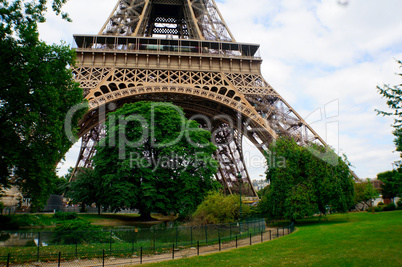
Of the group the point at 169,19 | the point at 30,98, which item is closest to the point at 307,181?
the point at 30,98

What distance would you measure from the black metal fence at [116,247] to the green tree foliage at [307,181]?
24.1 feet

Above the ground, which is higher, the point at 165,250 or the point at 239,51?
the point at 239,51

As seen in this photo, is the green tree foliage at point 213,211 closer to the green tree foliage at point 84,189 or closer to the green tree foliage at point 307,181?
the green tree foliage at point 307,181

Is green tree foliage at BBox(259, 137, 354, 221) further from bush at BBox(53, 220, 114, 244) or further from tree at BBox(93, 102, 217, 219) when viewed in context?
bush at BBox(53, 220, 114, 244)

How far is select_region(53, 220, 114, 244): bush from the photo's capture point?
13.2m

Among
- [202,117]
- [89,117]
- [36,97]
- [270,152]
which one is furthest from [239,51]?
[36,97]

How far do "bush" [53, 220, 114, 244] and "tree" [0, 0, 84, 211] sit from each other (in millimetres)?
2241

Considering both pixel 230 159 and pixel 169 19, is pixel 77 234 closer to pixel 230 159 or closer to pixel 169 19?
pixel 230 159

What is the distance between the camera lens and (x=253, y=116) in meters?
27.5

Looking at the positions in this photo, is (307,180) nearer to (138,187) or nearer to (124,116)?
(138,187)

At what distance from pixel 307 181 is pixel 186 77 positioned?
16.1m

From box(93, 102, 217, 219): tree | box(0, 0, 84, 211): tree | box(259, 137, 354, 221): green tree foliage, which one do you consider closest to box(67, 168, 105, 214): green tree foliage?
box(93, 102, 217, 219): tree

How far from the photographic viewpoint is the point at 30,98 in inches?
575

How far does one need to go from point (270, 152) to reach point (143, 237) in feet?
49.3
